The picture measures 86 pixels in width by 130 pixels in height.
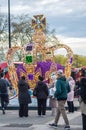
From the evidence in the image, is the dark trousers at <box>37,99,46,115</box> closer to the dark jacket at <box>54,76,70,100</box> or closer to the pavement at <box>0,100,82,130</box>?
the pavement at <box>0,100,82,130</box>

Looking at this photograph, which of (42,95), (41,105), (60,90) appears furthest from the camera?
(41,105)

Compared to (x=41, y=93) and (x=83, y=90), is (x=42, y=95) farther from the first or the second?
(x=83, y=90)

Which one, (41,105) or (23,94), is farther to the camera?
(41,105)

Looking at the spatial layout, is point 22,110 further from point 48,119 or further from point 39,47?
point 39,47

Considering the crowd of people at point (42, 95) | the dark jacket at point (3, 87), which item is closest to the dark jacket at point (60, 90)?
the crowd of people at point (42, 95)

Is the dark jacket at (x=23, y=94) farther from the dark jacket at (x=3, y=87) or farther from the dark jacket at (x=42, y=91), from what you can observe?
the dark jacket at (x=3, y=87)

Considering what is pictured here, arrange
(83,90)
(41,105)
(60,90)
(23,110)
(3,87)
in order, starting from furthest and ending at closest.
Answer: (3,87), (41,105), (23,110), (60,90), (83,90)

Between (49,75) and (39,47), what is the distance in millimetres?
1667

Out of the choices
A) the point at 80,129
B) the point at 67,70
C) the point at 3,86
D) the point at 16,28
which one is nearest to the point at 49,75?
the point at 67,70

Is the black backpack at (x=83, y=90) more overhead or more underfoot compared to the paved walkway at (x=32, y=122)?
more overhead

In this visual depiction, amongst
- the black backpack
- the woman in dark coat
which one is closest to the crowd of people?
the woman in dark coat

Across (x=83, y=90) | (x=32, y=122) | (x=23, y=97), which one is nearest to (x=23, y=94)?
(x=23, y=97)

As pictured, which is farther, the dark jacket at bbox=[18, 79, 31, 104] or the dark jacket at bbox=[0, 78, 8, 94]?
the dark jacket at bbox=[0, 78, 8, 94]

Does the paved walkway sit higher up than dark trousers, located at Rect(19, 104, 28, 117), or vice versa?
dark trousers, located at Rect(19, 104, 28, 117)
